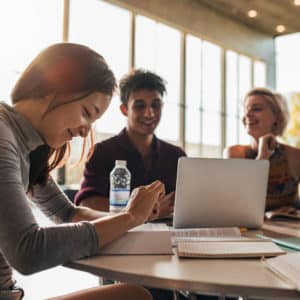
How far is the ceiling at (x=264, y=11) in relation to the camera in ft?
22.2

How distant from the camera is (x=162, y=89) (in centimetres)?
202

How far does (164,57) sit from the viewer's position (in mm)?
6281

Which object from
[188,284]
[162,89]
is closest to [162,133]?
[162,89]

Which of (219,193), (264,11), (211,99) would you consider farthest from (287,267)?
(264,11)

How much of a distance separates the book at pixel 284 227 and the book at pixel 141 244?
481 mm

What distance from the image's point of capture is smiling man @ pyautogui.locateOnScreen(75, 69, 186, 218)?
1876mm

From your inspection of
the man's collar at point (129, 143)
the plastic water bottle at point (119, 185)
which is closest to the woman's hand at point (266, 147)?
the man's collar at point (129, 143)

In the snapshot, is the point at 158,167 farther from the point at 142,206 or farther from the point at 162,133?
the point at 162,133

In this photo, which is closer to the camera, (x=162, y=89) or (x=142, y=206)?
(x=142, y=206)

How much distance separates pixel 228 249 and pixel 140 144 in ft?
3.72

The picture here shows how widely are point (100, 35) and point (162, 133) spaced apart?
1.80 meters

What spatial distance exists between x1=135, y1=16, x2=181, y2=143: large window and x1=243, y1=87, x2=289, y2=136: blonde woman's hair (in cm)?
357

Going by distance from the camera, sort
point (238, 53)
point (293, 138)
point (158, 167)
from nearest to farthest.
A: point (158, 167) → point (293, 138) → point (238, 53)

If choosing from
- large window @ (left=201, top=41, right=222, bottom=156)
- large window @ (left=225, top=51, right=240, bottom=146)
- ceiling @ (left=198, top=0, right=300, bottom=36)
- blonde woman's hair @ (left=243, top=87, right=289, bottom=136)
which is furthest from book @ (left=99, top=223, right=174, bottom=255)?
large window @ (left=225, top=51, right=240, bottom=146)
